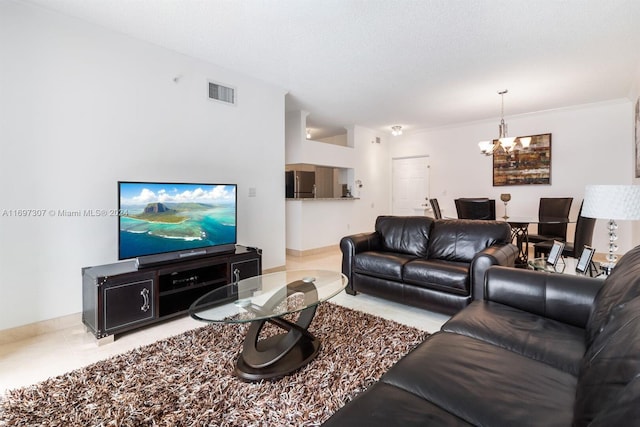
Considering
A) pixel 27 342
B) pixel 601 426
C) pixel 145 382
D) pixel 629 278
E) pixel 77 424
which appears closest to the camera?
pixel 601 426

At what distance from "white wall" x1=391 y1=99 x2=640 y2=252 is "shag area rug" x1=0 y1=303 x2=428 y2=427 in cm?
493

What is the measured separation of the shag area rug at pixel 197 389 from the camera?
5.02ft

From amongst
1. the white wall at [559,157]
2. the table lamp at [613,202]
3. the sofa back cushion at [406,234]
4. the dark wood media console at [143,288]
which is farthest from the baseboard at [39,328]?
the white wall at [559,157]

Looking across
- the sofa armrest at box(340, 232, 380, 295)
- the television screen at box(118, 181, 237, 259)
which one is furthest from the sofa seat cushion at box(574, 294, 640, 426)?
the television screen at box(118, 181, 237, 259)

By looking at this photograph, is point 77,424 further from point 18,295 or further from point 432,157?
point 432,157

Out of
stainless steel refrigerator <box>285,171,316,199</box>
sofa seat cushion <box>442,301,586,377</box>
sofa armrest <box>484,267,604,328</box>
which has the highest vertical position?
stainless steel refrigerator <box>285,171,316,199</box>

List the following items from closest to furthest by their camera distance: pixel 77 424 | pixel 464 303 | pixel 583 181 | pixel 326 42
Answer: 1. pixel 77 424
2. pixel 464 303
3. pixel 326 42
4. pixel 583 181

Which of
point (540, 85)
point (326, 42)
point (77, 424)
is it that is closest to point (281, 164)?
point (326, 42)

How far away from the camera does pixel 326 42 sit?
10.2 ft

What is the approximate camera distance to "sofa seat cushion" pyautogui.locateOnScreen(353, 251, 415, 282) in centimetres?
307

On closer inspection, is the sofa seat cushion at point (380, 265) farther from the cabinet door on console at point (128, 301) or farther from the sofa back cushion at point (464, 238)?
the cabinet door on console at point (128, 301)

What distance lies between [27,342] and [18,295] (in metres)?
0.37

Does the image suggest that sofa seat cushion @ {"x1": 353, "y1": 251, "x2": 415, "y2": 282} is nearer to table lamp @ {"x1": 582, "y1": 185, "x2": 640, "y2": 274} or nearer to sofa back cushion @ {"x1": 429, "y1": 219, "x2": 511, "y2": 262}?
sofa back cushion @ {"x1": 429, "y1": 219, "x2": 511, "y2": 262}

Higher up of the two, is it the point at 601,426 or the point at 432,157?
the point at 432,157
